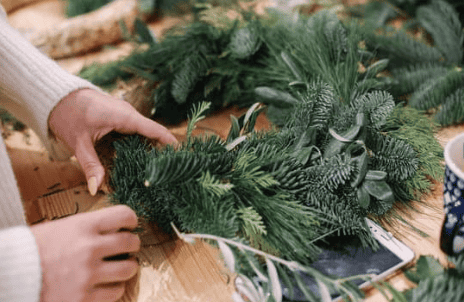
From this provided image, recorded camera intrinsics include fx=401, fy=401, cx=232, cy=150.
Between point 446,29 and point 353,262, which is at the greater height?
point 446,29

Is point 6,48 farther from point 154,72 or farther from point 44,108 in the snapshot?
point 154,72

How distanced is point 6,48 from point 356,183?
0.54 m

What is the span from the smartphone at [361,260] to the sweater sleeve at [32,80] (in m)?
0.42

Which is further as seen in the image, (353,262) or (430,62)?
(430,62)

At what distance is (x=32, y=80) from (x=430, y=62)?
0.69 metres

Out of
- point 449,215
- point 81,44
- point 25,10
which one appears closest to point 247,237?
point 449,215

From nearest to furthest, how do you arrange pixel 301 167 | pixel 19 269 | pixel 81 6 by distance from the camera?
pixel 19 269 < pixel 301 167 < pixel 81 6

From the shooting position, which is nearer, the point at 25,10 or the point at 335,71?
the point at 335,71

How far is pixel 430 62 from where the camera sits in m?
0.76

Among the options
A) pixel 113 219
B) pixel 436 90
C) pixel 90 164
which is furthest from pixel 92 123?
pixel 436 90

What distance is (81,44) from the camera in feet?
3.27

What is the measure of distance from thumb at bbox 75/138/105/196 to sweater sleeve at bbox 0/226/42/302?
15 centimetres

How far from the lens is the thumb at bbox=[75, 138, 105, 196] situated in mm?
538

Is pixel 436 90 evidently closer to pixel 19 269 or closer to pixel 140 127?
pixel 140 127
